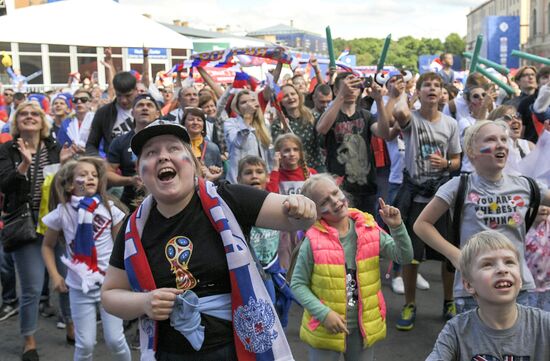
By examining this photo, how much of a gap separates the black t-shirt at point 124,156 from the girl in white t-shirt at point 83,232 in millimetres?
913

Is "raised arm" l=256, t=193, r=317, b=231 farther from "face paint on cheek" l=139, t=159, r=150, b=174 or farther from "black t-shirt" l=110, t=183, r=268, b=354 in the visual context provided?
"face paint on cheek" l=139, t=159, r=150, b=174

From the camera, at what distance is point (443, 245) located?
10.9 feet

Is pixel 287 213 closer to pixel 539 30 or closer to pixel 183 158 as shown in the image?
pixel 183 158

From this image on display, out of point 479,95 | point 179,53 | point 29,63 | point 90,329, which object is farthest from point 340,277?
point 179,53

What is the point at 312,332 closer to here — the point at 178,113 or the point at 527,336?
the point at 527,336

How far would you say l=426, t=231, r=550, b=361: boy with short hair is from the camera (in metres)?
2.36

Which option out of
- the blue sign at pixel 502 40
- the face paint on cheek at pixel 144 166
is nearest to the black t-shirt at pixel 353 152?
the face paint on cheek at pixel 144 166

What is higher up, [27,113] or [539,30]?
[539,30]

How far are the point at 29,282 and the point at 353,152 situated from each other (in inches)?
119

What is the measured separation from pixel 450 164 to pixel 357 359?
218 cm

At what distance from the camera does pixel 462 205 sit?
11.5ft

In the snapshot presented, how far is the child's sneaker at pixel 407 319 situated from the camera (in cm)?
516

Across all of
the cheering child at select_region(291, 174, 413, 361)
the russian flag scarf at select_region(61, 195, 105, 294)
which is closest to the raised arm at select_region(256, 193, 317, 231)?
the cheering child at select_region(291, 174, 413, 361)

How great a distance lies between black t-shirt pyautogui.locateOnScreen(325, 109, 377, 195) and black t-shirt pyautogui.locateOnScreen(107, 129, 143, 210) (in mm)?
1889
